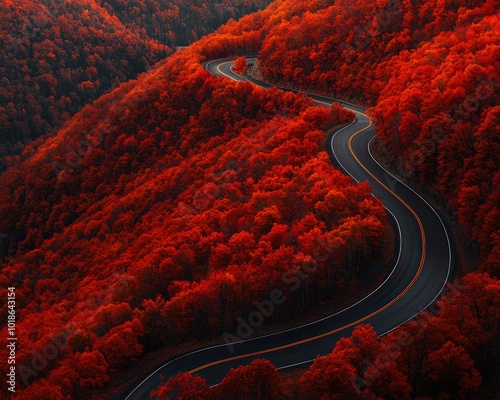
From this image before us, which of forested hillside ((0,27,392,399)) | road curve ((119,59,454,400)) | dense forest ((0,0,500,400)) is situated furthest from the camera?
forested hillside ((0,27,392,399))

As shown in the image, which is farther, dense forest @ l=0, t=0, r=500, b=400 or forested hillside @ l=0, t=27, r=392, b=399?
forested hillside @ l=0, t=27, r=392, b=399

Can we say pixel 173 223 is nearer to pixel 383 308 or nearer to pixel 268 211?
pixel 268 211

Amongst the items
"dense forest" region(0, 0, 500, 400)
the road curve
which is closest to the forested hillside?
"dense forest" region(0, 0, 500, 400)

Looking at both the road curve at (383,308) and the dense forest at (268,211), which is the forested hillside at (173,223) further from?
the road curve at (383,308)

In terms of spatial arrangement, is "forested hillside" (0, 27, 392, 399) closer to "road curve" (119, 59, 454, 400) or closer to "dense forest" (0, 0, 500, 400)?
"dense forest" (0, 0, 500, 400)

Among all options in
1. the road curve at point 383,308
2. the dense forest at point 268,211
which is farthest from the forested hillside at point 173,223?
the road curve at point 383,308

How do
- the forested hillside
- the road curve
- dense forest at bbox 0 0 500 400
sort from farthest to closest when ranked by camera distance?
the forested hillside → the road curve → dense forest at bbox 0 0 500 400

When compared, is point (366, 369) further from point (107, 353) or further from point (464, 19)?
point (464, 19)
